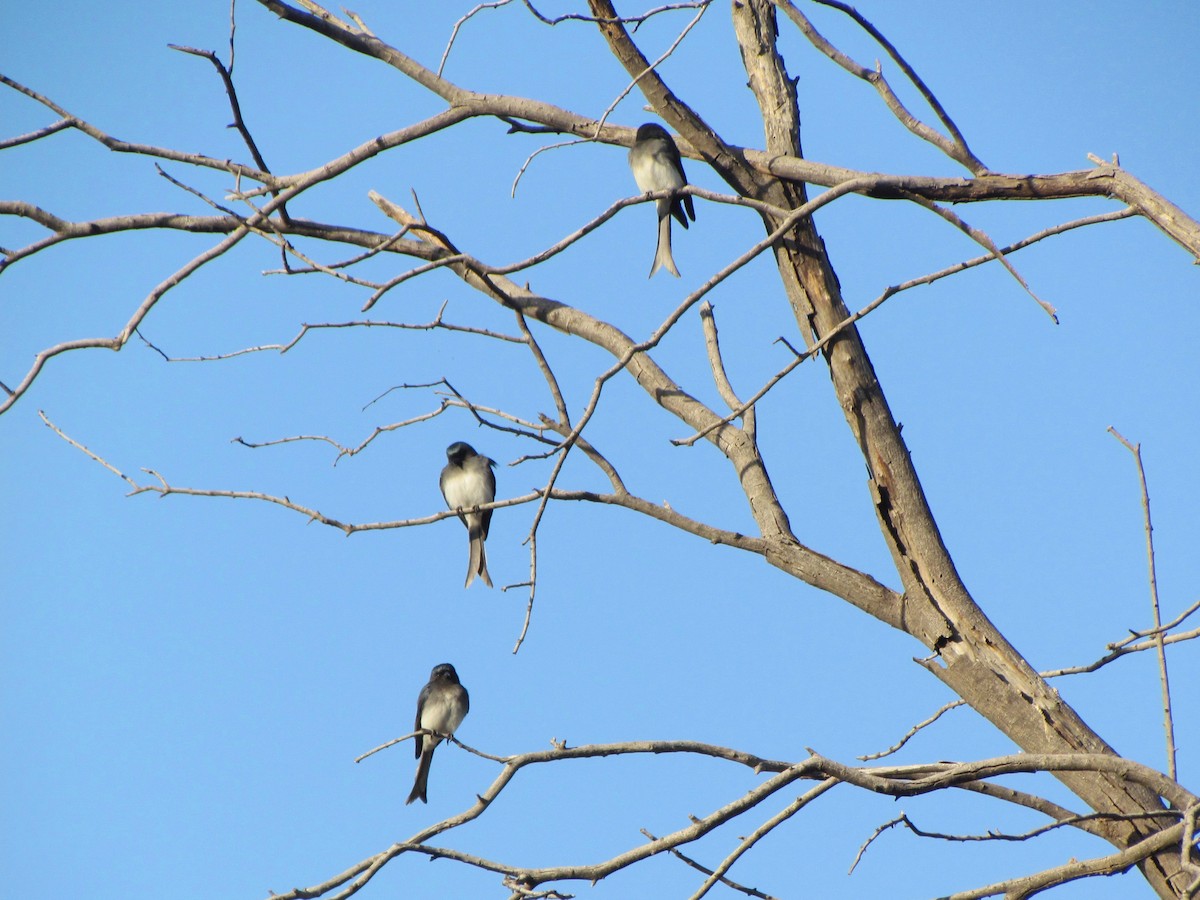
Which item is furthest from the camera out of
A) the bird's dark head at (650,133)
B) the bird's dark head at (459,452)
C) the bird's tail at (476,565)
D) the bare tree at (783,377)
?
the bird's dark head at (459,452)

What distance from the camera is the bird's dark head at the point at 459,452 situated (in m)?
7.96

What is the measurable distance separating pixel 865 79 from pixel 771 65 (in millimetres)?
609

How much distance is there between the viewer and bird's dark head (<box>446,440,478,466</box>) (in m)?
7.96

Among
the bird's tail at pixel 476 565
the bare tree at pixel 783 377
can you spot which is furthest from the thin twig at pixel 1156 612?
the bird's tail at pixel 476 565

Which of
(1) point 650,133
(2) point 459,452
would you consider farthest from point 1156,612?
Result: (2) point 459,452

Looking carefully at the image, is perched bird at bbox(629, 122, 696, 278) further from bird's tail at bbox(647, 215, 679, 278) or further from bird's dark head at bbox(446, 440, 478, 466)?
bird's dark head at bbox(446, 440, 478, 466)

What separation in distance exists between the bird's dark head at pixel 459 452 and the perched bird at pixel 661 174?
7.78ft

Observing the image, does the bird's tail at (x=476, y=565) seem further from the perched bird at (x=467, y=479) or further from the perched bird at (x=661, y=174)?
the perched bird at (x=661, y=174)

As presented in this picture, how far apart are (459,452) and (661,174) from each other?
100 inches

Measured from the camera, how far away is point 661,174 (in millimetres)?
6328

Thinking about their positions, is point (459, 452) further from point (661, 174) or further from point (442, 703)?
point (661, 174)

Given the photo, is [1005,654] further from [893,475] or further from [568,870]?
[568,870]

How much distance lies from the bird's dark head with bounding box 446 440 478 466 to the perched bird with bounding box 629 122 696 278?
2372mm

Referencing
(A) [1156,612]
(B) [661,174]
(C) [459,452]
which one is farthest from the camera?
(C) [459,452]
